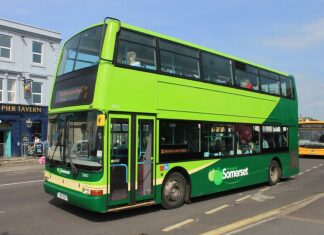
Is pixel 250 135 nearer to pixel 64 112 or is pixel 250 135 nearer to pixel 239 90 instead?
pixel 239 90

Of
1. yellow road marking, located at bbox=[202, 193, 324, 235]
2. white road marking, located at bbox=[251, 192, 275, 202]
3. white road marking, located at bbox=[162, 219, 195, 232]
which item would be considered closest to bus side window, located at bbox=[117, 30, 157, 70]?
white road marking, located at bbox=[162, 219, 195, 232]

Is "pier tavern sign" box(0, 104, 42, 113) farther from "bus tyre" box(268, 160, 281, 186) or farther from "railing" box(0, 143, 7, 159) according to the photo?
"bus tyre" box(268, 160, 281, 186)

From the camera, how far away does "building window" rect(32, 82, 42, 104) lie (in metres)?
31.1

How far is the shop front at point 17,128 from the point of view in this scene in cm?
2898

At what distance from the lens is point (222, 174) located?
11438mm

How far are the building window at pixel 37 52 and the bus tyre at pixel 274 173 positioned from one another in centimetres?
2257

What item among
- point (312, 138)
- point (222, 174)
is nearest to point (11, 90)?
point (312, 138)

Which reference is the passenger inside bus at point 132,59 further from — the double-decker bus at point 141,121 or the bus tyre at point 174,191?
the bus tyre at point 174,191

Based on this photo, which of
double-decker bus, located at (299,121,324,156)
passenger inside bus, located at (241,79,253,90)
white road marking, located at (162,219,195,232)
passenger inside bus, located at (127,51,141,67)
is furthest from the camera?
double-decker bus, located at (299,121,324,156)

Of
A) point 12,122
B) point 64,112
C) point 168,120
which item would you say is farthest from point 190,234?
point 12,122

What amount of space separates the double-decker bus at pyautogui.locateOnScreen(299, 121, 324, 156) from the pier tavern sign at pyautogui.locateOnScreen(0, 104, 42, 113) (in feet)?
65.7

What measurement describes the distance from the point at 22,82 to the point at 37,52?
288cm

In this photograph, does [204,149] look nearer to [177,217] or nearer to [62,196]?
[177,217]

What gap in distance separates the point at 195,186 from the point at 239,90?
11.4 ft
